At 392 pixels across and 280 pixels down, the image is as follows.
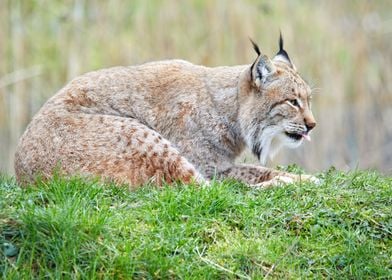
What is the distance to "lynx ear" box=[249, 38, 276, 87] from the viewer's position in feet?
26.7

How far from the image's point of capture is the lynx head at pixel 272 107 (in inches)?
322

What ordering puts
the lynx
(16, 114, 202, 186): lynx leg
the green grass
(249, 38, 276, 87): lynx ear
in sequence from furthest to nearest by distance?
(249, 38, 276, 87): lynx ear → the lynx → (16, 114, 202, 186): lynx leg → the green grass

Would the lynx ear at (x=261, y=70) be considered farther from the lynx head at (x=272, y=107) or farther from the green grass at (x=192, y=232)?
the green grass at (x=192, y=232)

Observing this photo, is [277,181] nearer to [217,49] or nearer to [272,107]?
[272,107]

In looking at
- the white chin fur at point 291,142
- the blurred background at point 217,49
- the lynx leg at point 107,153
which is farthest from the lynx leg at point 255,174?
the blurred background at point 217,49

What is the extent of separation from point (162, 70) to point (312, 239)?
108 inches

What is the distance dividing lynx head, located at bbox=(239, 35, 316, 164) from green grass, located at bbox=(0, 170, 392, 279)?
111 centimetres

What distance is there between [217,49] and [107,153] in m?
7.21

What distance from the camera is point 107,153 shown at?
24.3ft

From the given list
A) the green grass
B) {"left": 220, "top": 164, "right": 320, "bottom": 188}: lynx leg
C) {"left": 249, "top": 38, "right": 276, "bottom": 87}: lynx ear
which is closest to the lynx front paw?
{"left": 220, "top": 164, "right": 320, "bottom": 188}: lynx leg

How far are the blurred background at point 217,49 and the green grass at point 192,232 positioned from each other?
263 inches

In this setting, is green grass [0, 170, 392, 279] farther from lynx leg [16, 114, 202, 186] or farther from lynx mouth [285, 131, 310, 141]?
lynx mouth [285, 131, 310, 141]

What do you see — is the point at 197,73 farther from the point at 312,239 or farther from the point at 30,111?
the point at 30,111

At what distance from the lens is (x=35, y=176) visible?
7242 mm
